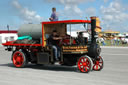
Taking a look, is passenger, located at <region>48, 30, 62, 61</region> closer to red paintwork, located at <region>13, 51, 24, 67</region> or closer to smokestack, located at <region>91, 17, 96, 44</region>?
smokestack, located at <region>91, 17, 96, 44</region>

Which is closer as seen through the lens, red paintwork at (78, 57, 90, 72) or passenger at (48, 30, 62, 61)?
red paintwork at (78, 57, 90, 72)

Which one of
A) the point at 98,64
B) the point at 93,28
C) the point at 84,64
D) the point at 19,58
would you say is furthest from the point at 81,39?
the point at 19,58

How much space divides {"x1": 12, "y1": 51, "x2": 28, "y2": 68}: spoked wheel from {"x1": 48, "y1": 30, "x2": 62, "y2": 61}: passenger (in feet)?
5.17

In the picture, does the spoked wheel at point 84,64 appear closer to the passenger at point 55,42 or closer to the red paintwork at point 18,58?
the passenger at point 55,42

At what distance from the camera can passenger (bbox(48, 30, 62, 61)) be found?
387 inches

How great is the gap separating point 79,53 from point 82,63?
43 centimetres

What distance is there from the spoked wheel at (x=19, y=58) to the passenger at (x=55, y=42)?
157 centimetres

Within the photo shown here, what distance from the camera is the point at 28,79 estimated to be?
25.5ft

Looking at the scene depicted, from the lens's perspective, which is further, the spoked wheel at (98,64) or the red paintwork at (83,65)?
the spoked wheel at (98,64)

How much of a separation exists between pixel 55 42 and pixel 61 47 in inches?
16.0

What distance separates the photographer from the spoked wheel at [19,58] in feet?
35.3

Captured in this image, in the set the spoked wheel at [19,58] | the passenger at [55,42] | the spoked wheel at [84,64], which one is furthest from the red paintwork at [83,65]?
the spoked wheel at [19,58]

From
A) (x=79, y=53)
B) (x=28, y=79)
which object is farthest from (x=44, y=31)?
(x=28, y=79)

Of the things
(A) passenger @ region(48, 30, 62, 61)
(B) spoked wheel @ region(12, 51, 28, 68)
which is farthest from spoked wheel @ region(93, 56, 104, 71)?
(B) spoked wheel @ region(12, 51, 28, 68)
